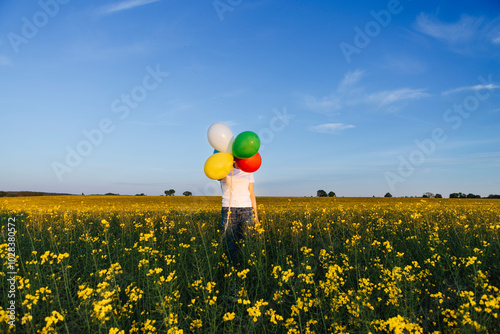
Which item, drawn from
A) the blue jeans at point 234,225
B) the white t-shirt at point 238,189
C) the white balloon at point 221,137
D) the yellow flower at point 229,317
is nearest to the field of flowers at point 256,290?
the yellow flower at point 229,317

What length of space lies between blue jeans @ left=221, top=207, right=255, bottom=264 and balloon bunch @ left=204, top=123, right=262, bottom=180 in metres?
0.70

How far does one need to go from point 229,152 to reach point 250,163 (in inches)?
17.7

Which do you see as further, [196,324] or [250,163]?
[250,163]

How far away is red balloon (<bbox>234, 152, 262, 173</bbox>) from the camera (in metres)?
4.69

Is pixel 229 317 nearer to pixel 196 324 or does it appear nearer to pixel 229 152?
pixel 196 324

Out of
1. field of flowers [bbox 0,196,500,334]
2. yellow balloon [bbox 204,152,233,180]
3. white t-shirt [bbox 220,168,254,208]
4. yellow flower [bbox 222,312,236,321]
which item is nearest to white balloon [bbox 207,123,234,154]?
yellow balloon [bbox 204,152,233,180]

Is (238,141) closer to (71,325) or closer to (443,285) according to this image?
(71,325)

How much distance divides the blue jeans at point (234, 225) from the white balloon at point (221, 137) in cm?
107

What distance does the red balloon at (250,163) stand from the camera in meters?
4.69

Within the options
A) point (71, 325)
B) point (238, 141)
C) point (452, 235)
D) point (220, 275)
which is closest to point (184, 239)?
point (220, 275)

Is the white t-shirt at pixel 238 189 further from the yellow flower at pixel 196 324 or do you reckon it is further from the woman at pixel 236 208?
the yellow flower at pixel 196 324

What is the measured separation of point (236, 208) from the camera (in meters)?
4.83

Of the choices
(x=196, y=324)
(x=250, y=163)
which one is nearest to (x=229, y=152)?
(x=250, y=163)

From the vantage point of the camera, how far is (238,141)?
14.6ft
